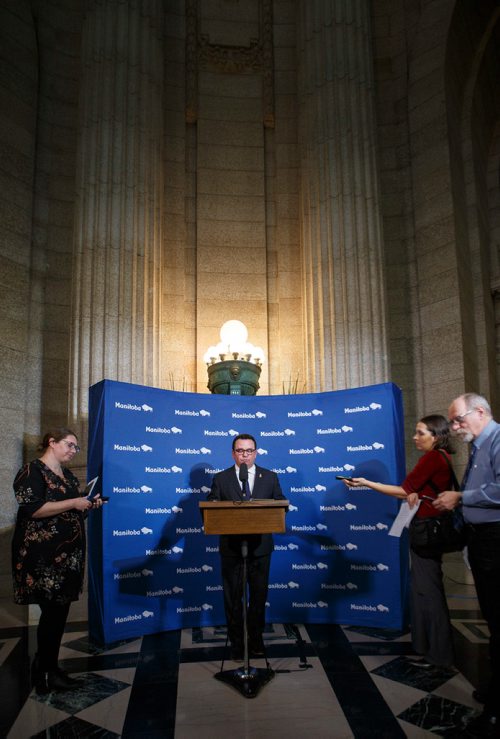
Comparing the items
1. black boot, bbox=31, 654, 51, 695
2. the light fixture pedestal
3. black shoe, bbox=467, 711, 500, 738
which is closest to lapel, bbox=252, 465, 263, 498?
black boot, bbox=31, 654, 51, 695

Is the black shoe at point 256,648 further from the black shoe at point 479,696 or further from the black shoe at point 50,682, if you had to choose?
the black shoe at point 479,696

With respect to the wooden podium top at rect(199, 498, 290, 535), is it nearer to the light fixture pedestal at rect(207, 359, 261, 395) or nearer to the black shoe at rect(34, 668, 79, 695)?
the black shoe at rect(34, 668, 79, 695)

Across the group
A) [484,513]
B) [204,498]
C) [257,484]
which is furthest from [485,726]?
[204,498]

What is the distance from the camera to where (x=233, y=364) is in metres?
7.90

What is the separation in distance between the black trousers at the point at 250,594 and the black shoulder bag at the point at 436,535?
1.15m

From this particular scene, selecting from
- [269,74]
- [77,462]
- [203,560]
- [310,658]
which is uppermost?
[269,74]

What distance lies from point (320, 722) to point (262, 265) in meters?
7.39

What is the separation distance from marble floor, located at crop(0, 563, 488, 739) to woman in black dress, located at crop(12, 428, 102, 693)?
21 cm

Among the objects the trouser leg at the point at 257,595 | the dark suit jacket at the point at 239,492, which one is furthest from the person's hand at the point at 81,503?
the trouser leg at the point at 257,595

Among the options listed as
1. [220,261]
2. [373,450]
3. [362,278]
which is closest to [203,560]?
[373,450]

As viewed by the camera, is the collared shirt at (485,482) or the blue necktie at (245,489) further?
the blue necktie at (245,489)

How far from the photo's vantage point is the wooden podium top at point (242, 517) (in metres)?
3.85

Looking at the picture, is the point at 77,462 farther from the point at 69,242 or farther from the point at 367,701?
the point at 367,701

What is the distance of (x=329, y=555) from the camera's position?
5.58 meters
